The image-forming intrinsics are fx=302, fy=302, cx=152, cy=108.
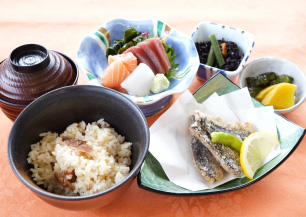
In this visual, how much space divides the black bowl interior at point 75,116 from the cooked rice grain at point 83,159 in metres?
0.04

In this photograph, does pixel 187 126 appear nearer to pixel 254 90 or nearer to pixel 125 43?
pixel 254 90

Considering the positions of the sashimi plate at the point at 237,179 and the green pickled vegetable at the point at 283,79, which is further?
the green pickled vegetable at the point at 283,79

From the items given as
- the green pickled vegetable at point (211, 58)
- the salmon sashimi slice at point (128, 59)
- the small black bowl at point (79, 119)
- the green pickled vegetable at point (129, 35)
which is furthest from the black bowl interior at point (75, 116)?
the green pickled vegetable at point (211, 58)

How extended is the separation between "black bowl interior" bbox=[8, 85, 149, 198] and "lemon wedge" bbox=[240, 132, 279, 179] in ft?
1.63

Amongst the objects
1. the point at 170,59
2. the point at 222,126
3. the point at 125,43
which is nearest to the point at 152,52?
the point at 170,59

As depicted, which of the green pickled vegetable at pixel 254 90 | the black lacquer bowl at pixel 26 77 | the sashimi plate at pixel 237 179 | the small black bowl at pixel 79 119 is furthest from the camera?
the green pickled vegetable at pixel 254 90

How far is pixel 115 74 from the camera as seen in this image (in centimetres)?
173

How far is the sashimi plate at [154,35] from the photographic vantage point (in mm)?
1698

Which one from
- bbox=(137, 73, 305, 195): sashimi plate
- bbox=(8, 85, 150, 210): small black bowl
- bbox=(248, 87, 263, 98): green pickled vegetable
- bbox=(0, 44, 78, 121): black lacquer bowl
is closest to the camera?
bbox=(8, 85, 150, 210): small black bowl

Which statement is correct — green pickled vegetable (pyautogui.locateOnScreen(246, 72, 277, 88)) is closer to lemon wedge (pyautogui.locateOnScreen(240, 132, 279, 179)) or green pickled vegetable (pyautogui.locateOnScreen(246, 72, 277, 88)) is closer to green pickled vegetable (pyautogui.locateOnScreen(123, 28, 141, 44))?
lemon wedge (pyautogui.locateOnScreen(240, 132, 279, 179))

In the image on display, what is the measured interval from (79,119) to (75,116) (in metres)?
0.03

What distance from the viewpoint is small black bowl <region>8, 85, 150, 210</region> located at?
112 cm

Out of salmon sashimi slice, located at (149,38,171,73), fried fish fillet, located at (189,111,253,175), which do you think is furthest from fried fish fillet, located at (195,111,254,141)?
salmon sashimi slice, located at (149,38,171,73)

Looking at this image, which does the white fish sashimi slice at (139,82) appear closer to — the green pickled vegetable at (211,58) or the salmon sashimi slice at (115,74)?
the salmon sashimi slice at (115,74)
